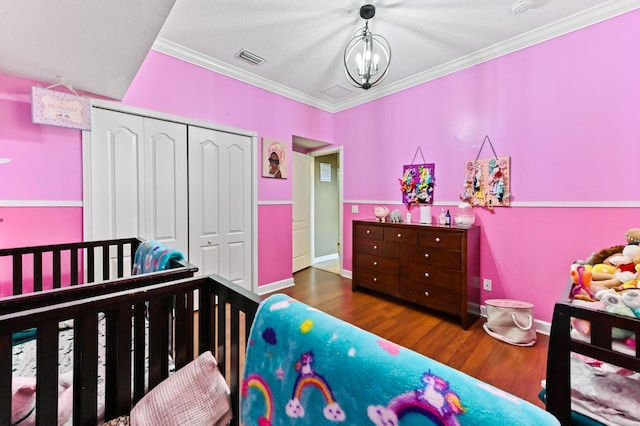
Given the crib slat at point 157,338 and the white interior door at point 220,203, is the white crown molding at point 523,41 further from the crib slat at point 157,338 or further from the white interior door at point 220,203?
the crib slat at point 157,338

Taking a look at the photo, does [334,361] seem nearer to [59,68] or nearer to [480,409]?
[480,409]

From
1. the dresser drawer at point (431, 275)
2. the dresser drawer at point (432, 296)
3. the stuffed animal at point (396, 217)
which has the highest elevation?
the stuffed animal at point (396, 217)

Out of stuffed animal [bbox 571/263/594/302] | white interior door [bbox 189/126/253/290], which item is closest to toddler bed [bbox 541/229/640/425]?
stuffed animal [bbox 571/263/594/302]

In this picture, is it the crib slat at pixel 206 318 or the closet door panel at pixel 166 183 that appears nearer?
the crib slat at pixel 206 318

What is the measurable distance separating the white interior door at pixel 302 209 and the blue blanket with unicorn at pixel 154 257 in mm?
2757

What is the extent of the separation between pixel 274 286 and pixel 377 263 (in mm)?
1371

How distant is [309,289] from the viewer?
11.2 ft

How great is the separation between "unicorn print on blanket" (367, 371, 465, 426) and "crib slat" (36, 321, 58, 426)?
2.95 feet

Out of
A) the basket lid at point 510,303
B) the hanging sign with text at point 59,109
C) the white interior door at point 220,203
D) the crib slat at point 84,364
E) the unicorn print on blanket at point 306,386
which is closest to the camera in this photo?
the unicorn print on blanket at point 306,386

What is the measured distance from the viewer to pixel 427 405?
42 centimetres

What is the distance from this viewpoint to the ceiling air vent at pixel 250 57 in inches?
99.7

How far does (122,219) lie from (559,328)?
2858 millimetres

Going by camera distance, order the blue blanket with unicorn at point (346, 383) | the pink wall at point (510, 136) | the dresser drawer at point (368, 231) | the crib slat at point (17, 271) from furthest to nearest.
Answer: the dresser drawer at point (368, 231) < the pink wall at point (510, 136) < the crib slat at point (17, 271) < the blue blanket with unicorn at point (346, 383)

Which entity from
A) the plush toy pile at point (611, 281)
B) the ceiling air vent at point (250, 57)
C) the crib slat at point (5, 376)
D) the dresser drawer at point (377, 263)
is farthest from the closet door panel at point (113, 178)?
the plush toy pile at point (611, 281)
